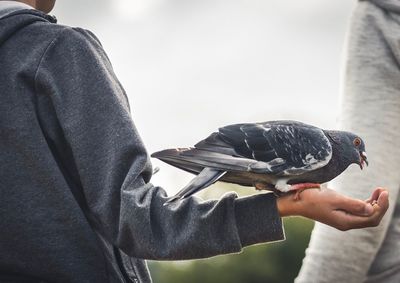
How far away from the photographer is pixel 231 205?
2443 millimetres

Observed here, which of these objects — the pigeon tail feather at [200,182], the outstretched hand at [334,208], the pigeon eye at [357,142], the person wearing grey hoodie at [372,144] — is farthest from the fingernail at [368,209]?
the person wearing grey hoodie at [372,144]

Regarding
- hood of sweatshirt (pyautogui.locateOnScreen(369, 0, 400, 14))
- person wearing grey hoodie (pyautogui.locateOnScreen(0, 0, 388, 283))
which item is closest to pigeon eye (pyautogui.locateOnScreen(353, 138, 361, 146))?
person wearing grey hoodie (pyautogui.locateOnScreen(0, 0, 388, 283))

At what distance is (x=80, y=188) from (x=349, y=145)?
767 millimetres

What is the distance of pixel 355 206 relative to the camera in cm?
243

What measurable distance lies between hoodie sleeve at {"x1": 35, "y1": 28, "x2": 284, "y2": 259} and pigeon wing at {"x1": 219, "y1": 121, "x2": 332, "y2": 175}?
15 cm

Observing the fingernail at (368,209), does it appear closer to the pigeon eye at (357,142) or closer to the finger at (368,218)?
the finger at (368,218)

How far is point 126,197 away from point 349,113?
4.62 ft

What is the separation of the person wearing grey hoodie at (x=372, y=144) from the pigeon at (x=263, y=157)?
0.83 m

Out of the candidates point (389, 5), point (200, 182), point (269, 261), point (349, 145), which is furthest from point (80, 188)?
point (269, 261)

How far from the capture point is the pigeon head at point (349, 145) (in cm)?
282

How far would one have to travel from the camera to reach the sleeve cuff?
96.0 inches

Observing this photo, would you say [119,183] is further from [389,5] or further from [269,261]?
[269,261]

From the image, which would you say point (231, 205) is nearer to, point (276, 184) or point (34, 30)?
point (276, 184)

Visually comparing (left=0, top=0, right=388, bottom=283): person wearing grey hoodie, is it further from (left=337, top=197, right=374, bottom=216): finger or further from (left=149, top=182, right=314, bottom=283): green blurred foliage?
(left=149, top=182, right=314, bottom=283): green blurred foliage
